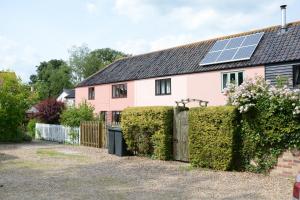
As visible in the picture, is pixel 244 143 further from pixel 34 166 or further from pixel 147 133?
pixel 34 166

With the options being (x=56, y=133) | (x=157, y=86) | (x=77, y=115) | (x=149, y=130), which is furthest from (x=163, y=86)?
(x=149, y=130)

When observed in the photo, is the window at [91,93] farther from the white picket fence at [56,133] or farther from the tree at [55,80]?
the tree at [55,80]

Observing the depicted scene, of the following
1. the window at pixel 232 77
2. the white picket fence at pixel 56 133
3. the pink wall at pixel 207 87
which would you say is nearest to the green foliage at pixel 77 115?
the white picket fence at pixel 56 133

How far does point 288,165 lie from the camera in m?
12.6

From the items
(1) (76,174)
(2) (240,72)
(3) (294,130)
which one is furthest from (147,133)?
(2) (240,72)

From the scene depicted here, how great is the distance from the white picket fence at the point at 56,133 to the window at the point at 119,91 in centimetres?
724

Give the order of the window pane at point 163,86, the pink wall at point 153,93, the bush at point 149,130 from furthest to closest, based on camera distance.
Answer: the window pane at point 163,86
the pink wall at point 153,93
the bush at point 149,130

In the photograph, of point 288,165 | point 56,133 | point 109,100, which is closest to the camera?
point 288,165

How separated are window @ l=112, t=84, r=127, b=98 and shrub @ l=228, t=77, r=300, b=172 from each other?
2149 cm

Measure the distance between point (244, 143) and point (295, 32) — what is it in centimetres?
1276

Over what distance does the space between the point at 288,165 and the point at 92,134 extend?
13.6 metres

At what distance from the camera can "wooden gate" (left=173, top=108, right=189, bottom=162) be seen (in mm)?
16188

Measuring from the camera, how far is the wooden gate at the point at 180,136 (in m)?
16.2

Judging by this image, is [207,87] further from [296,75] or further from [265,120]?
[265,120]
